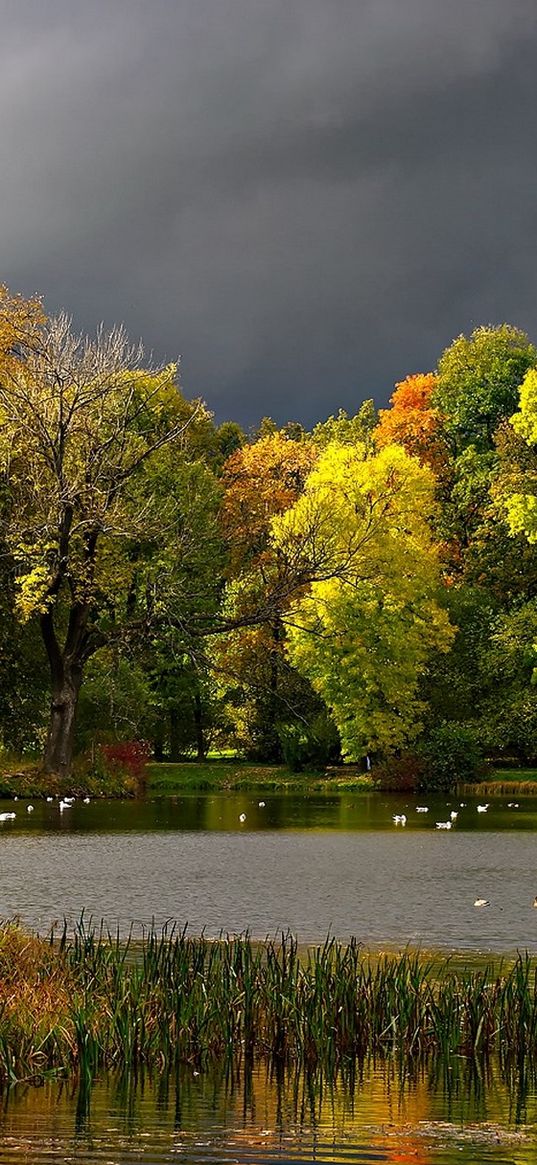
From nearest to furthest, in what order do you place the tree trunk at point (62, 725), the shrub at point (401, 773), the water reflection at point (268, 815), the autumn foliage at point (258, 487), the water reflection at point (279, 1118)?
the water reflection at point (279, 1118)
the water reflection at point (268, 815)
the tree trunk at point (62, 725)
the shrub at point (401, 773)
the autumn foliage at point (258, 487)

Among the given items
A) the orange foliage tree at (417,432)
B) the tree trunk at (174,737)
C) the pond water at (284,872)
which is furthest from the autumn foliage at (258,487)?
the pond water at (284,872)

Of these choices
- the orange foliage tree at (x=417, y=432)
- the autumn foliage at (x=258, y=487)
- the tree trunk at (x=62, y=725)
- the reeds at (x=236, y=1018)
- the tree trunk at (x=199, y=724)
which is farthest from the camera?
the orange foliage tree at (x=417, y=432)

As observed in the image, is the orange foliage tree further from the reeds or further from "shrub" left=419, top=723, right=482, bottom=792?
the reeds

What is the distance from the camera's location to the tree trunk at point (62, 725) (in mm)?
48000

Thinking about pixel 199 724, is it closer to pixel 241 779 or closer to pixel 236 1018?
pixel 241 779

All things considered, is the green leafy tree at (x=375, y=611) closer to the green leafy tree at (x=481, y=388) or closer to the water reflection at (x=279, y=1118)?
the green leafy tree at (x=481, y=388)

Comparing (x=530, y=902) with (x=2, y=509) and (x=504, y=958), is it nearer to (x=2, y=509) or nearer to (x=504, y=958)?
(x=504, y=958)

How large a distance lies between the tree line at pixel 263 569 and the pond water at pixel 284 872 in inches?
291

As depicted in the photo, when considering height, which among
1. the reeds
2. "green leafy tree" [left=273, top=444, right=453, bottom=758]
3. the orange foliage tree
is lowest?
the reeds

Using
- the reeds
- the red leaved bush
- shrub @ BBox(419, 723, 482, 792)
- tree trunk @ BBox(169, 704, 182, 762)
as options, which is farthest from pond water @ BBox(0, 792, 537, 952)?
tree trunk @ BBox(169, 704, 182, 762)

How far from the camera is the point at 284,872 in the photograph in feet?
83.9

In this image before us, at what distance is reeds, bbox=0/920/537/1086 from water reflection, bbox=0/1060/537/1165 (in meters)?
0.29

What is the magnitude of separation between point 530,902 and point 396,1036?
10.2 metres

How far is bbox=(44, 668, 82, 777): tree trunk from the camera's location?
48000 mm
